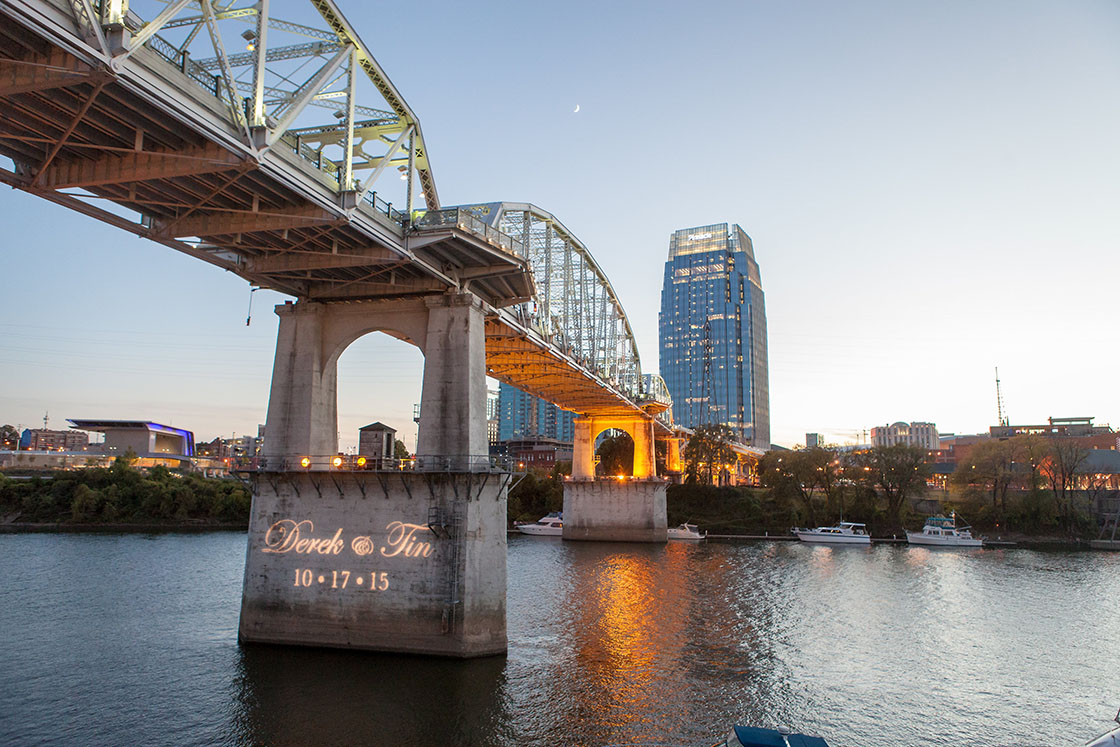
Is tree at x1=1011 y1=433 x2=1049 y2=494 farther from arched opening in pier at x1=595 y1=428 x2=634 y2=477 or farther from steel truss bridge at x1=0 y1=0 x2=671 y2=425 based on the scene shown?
steel truss bridge at x1=0 y1=0 x2=671 y2=425

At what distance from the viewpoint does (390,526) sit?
104ft

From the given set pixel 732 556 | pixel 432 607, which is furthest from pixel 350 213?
pixel 732 556

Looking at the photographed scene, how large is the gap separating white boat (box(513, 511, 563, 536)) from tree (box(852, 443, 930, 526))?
45013 millimetres

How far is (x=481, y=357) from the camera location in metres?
35.3

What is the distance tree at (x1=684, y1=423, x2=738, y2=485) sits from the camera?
12188 centimetres

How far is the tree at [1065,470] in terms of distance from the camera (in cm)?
9275

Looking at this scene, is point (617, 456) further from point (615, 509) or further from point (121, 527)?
point (121, 527)

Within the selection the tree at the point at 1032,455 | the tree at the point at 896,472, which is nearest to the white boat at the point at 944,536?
the tree at the point at 896,472

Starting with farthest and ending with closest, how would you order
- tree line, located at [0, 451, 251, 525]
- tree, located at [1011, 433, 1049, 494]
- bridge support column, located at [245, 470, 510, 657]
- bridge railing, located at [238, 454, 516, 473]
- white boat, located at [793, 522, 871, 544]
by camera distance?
tree line, located at [0, 451, 251, 525]
tree, located at [1011, 433, 1049, 494]
white boat, located at [793, 522, 871, 544]
bridge railing, located at [238, 454, 516, 473]
bridge support column, located at [245, 470, 510, 657]

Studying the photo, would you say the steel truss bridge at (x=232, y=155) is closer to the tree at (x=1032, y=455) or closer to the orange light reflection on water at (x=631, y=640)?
the orange light reflection on water at (x=631, y=640)

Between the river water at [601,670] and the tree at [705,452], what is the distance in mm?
65858

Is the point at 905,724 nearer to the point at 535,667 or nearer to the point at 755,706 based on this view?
the point at 755,706

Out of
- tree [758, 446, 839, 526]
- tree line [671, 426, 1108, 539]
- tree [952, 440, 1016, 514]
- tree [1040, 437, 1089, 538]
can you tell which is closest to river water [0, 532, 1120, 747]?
tree line [671, 426, 1108, 539]

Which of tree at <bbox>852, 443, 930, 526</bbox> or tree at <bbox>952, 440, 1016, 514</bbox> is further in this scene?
tree at <bbox>952, 440, 1016, 514</bbox>
